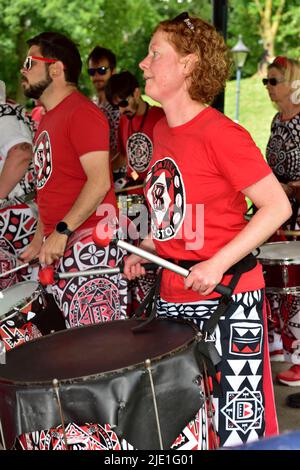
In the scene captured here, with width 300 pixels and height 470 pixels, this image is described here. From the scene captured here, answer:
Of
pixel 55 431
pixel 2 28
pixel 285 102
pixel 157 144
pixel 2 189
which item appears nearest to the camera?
pixel 55 431

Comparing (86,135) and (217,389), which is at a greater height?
(86,135)

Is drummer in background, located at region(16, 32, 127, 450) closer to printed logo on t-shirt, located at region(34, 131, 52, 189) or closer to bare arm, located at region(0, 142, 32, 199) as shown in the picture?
printed logo on t-shirt, located at region(34, 131, 52, 189)

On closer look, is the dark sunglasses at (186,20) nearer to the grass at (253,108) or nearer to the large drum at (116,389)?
the large drum at (116,389)

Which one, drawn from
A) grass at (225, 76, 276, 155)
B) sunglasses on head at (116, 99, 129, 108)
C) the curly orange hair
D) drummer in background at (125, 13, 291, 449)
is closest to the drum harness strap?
drummer in background at (125, 13, 291, 449)

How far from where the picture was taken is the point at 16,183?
393cm

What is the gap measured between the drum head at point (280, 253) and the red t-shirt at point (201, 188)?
152cm

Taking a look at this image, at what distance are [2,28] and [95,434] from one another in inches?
721

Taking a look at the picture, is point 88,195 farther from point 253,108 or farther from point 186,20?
point 253,108

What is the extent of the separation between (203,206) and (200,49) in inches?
17.6

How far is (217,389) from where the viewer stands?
2273 mm
